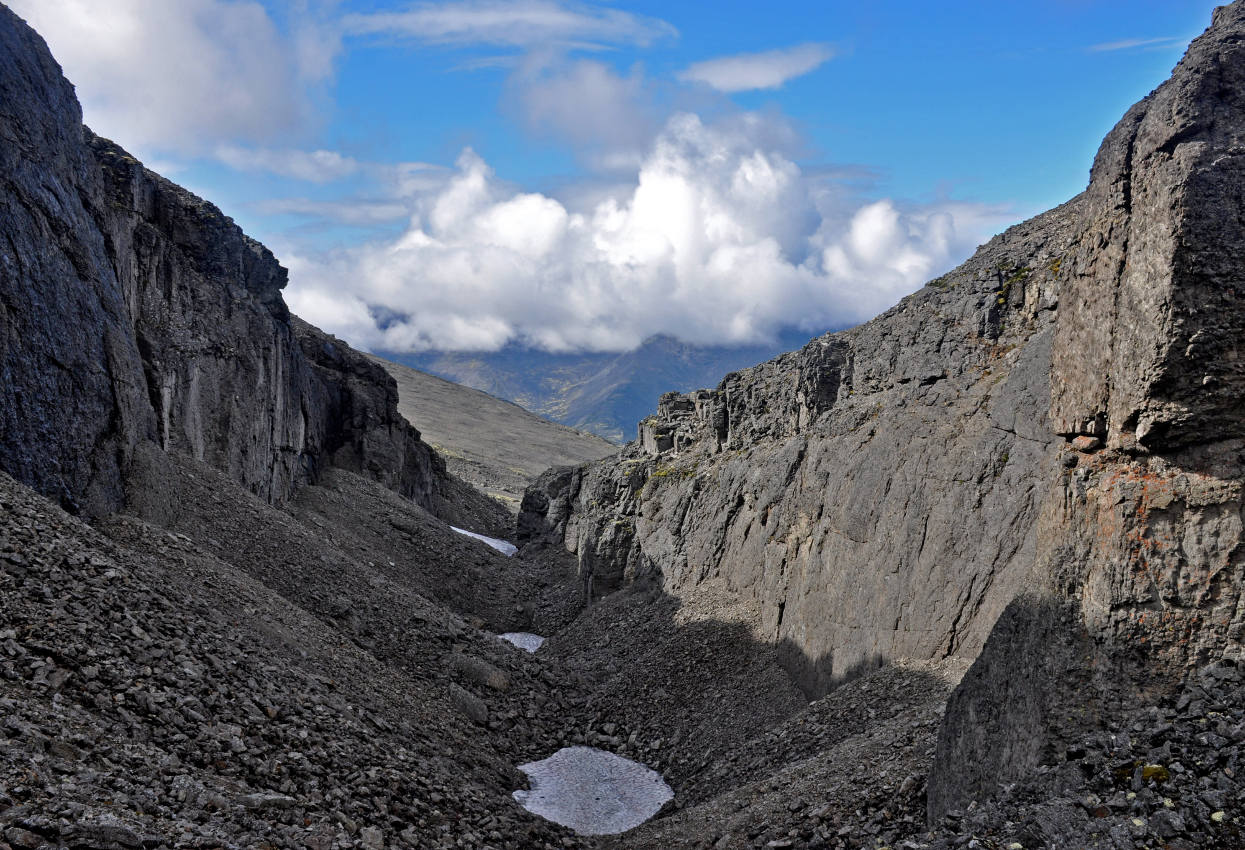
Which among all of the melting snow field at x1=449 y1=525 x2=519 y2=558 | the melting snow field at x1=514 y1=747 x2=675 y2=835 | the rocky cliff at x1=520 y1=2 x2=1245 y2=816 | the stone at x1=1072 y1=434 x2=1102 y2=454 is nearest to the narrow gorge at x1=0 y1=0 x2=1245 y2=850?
the rocky cliff at x1=520 y1=2 x2=1245 y2=816

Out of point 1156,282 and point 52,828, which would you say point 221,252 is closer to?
point 52,828

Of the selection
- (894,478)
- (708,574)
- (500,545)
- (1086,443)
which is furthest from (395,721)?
(500,545)

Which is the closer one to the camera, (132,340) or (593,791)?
(593,791)

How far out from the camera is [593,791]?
2519cm

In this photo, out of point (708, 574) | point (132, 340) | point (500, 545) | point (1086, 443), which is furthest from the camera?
point (500, 545)

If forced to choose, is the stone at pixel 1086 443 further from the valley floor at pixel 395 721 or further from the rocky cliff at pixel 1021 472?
the valley floor at pixel 395 721

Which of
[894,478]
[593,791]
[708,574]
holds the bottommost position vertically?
[593,791]

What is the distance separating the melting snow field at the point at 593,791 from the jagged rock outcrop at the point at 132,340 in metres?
16.1

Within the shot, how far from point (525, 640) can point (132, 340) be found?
879 inches

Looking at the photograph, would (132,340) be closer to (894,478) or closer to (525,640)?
(525,640)

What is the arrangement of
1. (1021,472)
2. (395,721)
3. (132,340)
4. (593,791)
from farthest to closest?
(132,340) < (593,791) < (395,721) < (1021,472)

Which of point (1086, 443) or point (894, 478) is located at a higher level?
point (894, 478)

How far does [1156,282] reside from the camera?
1134 cm

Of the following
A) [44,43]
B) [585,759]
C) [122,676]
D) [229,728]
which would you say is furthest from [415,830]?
[44,43]
